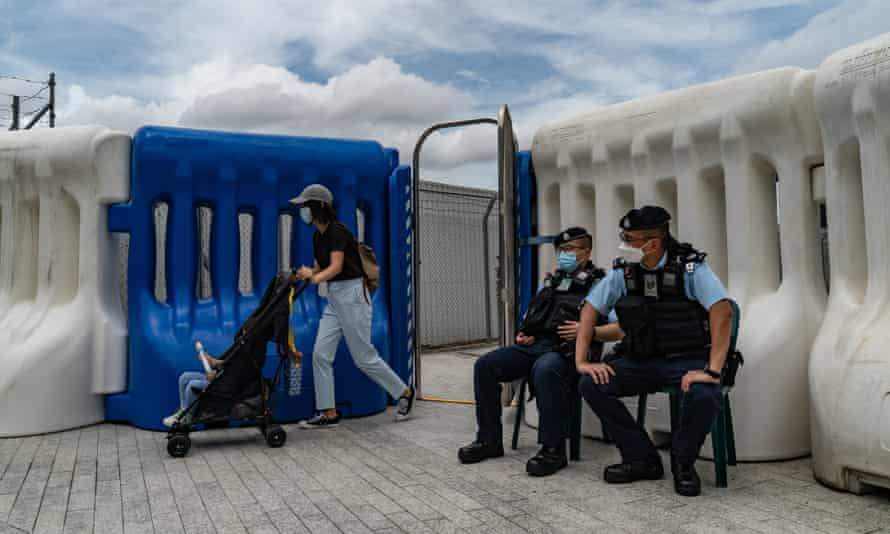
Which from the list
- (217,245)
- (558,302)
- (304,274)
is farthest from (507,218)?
(217,245)

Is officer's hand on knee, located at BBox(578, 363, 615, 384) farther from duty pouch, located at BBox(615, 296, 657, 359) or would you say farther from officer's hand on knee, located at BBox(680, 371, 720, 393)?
officer's hand on knee, located at BBox(680, 371, 720, 393)

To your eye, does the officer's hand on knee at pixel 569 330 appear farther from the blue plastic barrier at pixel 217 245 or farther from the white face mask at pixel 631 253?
the blue plastic barrier at pixel 217 245

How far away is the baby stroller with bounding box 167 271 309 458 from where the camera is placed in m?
4.81

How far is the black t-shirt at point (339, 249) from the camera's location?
528cm

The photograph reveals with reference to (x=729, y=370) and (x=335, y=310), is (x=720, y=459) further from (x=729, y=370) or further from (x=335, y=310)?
(x=335, y=310)

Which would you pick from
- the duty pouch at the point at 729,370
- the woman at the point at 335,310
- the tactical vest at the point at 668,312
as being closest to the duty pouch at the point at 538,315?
the tactical vest at the point at 668,312

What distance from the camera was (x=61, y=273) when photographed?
5895mm

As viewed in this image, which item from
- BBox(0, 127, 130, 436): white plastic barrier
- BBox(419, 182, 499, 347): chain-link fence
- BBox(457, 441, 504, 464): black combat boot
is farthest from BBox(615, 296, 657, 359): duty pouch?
BBox(419, 182, 499, 347): chain-link fence

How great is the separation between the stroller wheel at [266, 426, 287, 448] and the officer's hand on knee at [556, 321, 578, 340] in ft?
6.15

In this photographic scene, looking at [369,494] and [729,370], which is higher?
[729,370]

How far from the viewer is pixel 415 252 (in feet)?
21.5

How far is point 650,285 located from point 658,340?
Answer: 28cm

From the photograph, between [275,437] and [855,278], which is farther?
[275,437]

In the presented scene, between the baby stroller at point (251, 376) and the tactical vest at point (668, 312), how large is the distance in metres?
2.23
